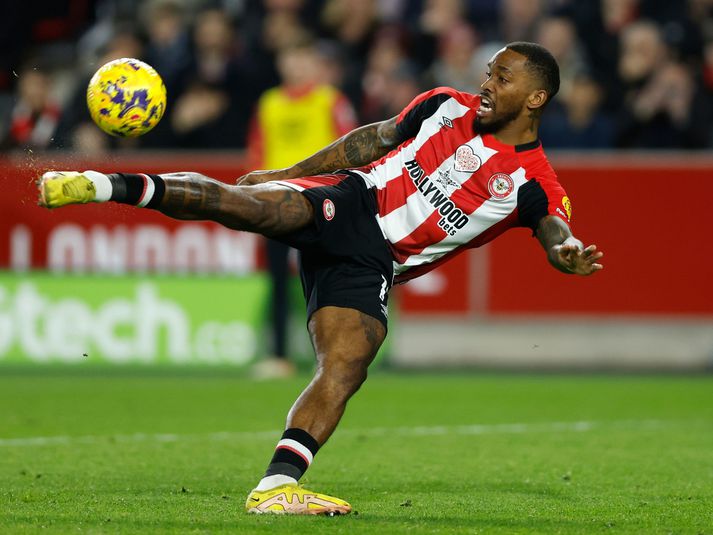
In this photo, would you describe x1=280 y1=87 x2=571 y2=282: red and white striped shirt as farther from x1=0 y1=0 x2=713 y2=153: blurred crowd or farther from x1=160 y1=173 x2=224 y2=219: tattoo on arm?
x1=0 y1=0 x2=713 y2=153: blurred crowd

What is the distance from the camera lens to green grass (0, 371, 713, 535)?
610 cm

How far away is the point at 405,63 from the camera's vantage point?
16516 millimetres

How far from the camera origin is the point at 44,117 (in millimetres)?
16016

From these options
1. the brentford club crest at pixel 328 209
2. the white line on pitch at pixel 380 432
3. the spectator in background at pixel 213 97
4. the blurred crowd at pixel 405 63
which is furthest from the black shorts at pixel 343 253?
the spectator in background at pixel 213 97

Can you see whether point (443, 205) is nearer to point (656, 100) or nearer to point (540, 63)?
point (540, 63)

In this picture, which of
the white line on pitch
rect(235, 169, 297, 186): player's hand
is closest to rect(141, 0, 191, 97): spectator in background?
the white line on pitch

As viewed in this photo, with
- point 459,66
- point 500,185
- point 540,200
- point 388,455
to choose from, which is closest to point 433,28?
point 459,66

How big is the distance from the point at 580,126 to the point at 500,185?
8.70 m

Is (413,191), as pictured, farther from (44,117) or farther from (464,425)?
(44,117)

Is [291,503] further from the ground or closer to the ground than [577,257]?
closer to the ground

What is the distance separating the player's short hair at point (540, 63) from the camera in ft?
22.5

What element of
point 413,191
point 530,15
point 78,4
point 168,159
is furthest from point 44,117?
point 413,191

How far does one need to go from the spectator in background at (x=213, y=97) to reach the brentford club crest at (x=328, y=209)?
9.46 meters

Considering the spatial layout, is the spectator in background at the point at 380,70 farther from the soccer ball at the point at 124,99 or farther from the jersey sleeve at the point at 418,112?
the soccer ball at the point at 124,99
